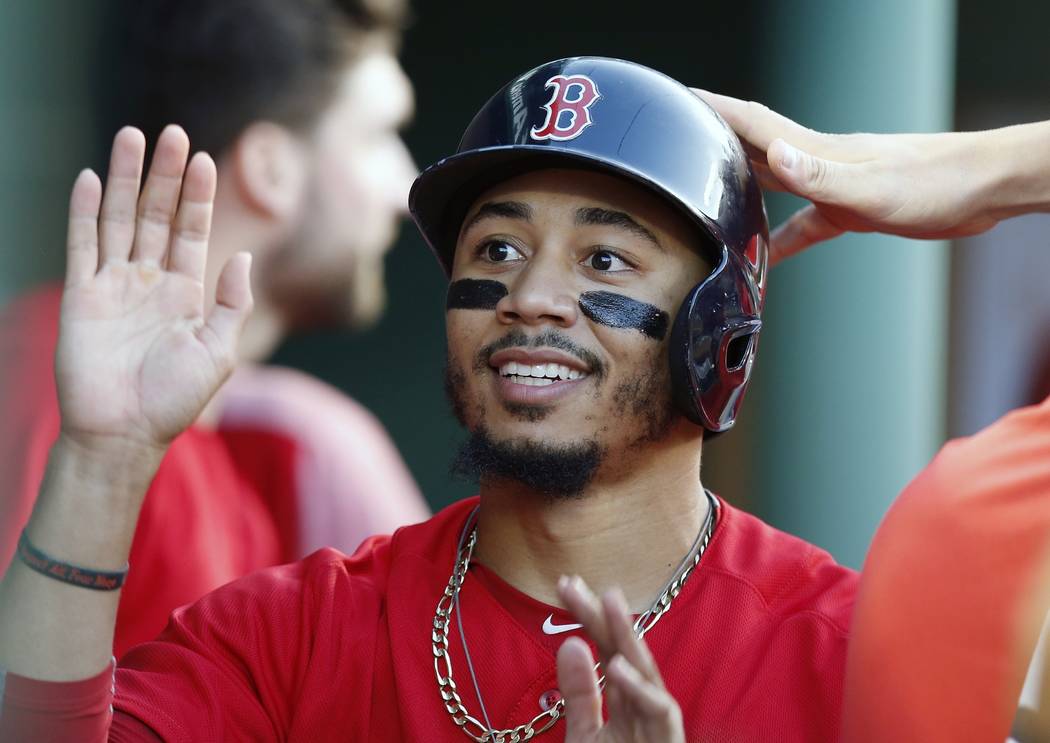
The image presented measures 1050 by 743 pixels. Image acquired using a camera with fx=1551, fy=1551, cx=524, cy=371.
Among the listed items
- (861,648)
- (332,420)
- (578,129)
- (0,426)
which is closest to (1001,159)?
(578,129)

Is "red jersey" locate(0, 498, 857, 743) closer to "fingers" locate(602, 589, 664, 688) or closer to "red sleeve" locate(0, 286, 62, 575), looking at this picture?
"fingers" locate(602, 589, 664, 688)

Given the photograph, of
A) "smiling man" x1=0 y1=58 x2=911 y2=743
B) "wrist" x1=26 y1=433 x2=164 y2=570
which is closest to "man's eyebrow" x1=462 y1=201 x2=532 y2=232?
"smiling man" x1=0 y1=58 x2=911 y2=743

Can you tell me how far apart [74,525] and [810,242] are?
1643 mm

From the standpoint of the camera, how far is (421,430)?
21.2 feet

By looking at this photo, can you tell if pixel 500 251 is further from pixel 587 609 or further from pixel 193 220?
pixel 587 609

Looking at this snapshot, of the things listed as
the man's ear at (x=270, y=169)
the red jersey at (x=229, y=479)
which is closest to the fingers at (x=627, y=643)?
the red jersey at (x=229, y=479)

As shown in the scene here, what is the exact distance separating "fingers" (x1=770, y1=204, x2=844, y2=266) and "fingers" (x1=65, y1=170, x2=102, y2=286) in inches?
56.5

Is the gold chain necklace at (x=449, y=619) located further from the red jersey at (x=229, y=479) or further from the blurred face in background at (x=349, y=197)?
the blurred face in background at (x=349, y=197)

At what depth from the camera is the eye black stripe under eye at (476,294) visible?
2781 millimetres

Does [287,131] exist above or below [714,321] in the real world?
above

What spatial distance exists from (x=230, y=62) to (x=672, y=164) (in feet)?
9.08

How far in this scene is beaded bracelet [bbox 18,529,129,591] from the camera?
2344 millimetres

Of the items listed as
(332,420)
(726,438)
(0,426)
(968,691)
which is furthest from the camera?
(726,438)

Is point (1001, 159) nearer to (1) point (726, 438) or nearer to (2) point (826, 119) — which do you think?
(2) point (826, 119)
